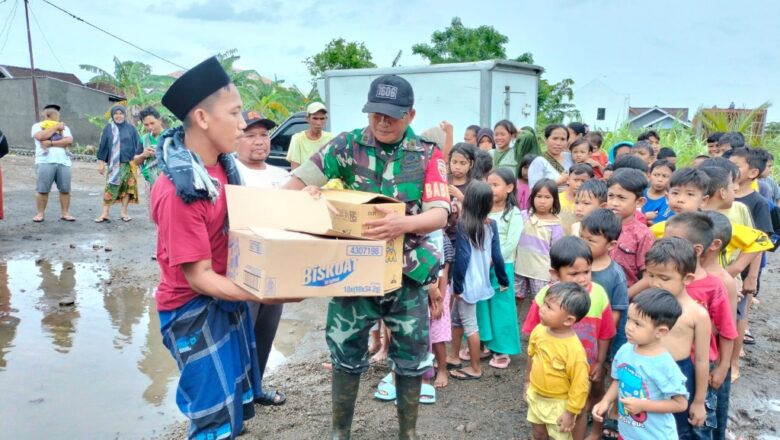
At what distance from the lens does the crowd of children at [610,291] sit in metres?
2.58

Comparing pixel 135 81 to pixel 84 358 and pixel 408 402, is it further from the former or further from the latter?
pixel 408 402

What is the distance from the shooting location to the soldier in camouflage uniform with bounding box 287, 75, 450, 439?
2.75 metres

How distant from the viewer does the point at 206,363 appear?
7.02 feet

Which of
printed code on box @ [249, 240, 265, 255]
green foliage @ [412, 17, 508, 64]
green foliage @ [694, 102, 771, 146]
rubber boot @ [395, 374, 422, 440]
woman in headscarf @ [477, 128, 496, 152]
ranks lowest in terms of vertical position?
rubber boot @ [395, 374, 422, 440]

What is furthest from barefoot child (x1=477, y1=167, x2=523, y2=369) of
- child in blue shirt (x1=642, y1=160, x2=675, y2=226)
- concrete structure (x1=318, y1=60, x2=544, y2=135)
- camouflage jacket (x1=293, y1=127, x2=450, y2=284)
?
concrete structure (x1=318, y1=60, x2=544, y2=135)

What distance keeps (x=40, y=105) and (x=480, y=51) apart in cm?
2370

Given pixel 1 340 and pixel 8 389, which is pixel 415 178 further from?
pixel 1 340

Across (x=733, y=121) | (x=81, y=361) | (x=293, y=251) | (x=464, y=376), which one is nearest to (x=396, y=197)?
(x=293, y=251)

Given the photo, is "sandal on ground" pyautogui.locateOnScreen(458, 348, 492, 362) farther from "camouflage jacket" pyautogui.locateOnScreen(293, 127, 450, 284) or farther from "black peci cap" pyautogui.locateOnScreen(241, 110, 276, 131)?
"black peci cap" pyautogui.locateOnScreen(241, 110, 276, 131)

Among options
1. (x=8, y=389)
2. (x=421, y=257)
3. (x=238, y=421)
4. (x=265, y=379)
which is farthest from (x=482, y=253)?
(x=8, y=389)

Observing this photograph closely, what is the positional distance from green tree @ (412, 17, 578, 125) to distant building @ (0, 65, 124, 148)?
1968 cm

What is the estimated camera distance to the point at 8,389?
153 inches

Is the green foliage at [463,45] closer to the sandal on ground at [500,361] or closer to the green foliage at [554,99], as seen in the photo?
the green foliage at [554,99]

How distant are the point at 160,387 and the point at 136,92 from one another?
19.5m
